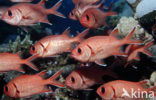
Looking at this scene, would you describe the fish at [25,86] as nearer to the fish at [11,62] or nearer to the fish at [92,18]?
the fish at [11,62]

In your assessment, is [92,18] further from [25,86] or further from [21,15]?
[25,86]

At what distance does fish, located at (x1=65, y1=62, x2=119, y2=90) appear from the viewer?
346 cm

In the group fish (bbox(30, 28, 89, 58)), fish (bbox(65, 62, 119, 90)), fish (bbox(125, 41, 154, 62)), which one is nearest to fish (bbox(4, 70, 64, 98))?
fish (bbox(65, 62, 119, 90))

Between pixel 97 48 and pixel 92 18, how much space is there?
1278 millimetres

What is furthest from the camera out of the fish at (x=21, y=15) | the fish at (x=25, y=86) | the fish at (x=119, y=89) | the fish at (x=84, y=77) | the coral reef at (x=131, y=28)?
the coral reef at (x=131, y=28)

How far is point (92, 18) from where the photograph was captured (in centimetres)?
381

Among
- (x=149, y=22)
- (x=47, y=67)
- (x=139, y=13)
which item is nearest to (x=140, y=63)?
(x=149, y=22)

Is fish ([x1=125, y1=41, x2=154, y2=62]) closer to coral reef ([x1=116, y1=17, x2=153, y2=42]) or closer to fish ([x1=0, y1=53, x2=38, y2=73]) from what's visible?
coral reef ([x1=116, y1=17, x2=153, y2=42])

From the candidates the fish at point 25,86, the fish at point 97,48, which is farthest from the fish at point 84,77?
the fish at point 97,48

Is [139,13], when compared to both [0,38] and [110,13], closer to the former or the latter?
[110,13]

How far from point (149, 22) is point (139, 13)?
1.62 feet

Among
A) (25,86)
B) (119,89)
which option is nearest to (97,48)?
(119,89)

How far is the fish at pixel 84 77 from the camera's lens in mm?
3464

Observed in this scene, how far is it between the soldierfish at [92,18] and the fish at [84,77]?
1193 mm
